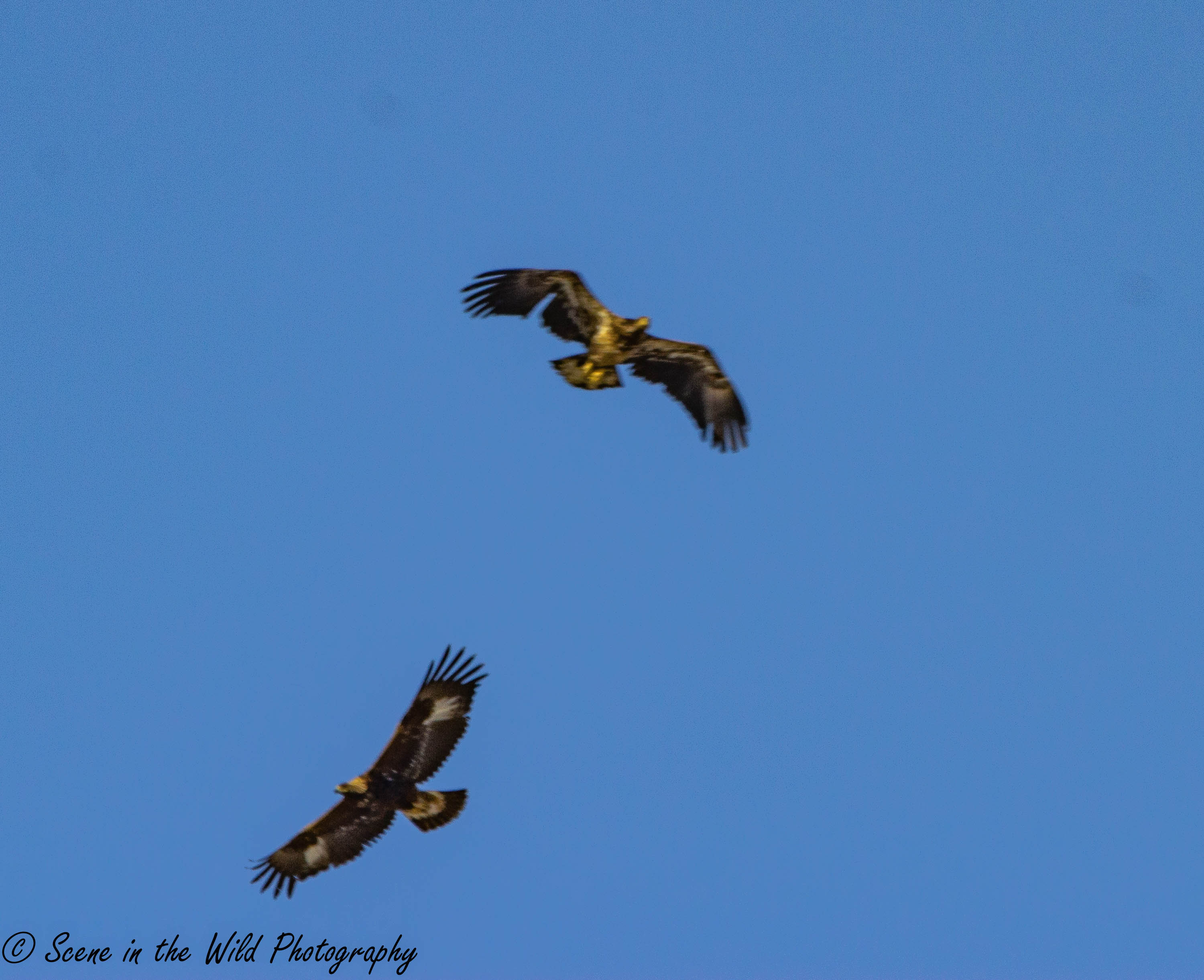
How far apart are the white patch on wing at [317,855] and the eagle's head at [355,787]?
0.84 meters

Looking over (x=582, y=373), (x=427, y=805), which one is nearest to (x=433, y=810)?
(x=427, y=805)

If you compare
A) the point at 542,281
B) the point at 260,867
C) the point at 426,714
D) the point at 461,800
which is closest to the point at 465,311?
the point at 542,281

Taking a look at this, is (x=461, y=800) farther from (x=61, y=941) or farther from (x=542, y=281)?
(x=542, y=281)

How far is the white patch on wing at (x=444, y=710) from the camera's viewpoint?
16922 mm

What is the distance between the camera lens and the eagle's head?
16.9m

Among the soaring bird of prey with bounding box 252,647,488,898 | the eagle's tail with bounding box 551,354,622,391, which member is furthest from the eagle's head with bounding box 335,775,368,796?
the eagle's tail with bounding box 551,354,622,391

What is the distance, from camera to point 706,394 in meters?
17.6

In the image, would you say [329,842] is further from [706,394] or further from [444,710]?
[706,394]

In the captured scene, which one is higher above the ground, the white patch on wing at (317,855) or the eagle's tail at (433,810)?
the eagle's tail at (433,810)

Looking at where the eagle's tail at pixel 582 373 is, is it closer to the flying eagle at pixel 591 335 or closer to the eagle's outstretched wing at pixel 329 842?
the flying eagle at pixel 591 335

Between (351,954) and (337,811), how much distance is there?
171 cm

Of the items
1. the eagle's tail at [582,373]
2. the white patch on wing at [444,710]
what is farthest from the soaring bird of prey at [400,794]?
the eagle's tail at [582,373]

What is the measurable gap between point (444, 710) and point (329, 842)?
2.33m

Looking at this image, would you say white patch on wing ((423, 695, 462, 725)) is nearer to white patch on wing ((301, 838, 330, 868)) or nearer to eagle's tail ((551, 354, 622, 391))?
white patch on wing ((301, 838, 330, 868))
